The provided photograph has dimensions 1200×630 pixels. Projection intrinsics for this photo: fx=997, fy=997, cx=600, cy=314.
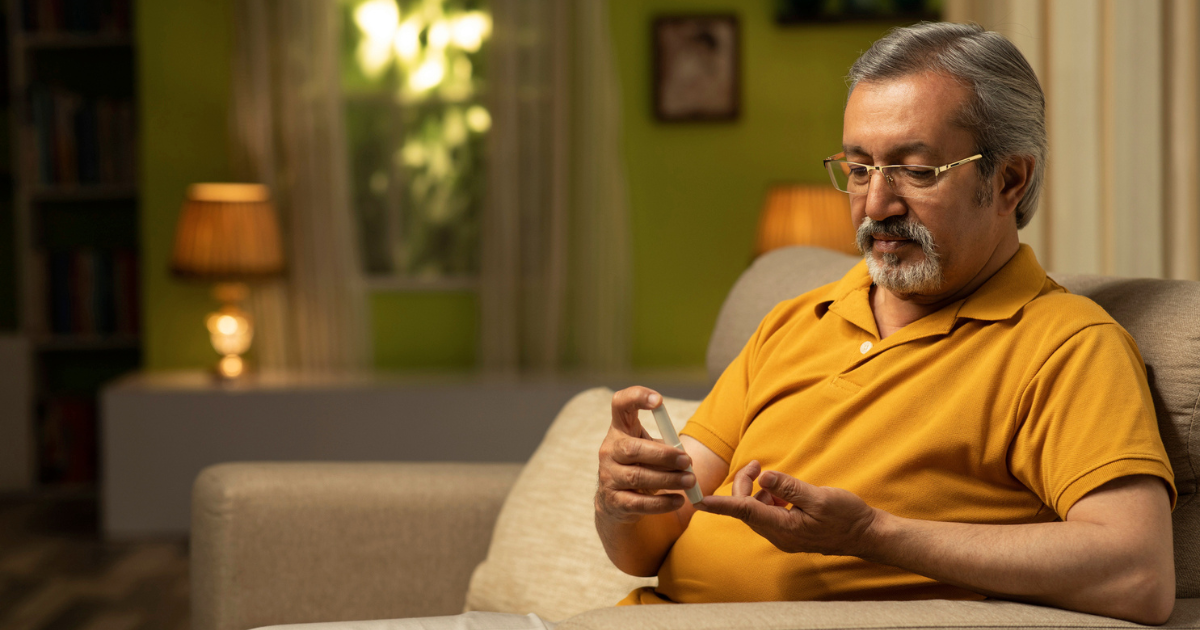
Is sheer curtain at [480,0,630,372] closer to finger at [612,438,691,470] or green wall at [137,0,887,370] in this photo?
green wall at [137,0,887,370]

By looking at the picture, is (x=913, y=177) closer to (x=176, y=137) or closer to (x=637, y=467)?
(x=637, y=467)

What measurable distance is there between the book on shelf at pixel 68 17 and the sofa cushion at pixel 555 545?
3250 mm

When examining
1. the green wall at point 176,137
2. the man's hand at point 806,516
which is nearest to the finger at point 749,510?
the man's hand at point 806,516

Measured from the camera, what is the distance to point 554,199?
366 cm

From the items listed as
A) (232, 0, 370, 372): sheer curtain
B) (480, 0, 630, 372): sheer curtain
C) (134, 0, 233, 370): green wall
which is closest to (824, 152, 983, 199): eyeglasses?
(480, 0, 630, 372): sheer curtain

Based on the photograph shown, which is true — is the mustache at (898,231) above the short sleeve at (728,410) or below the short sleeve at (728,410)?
above

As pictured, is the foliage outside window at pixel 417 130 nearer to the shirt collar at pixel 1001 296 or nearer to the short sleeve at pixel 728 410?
the short sleeve at pixel 728 410

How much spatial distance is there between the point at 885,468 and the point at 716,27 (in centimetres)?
292

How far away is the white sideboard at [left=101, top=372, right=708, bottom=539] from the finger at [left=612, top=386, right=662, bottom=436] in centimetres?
222

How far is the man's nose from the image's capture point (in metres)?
1.09

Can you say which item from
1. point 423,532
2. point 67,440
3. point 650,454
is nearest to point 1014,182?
point 650,454

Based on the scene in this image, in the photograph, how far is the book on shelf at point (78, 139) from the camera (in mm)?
3799

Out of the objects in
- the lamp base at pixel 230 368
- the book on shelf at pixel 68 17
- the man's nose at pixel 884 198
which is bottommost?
the lamp base at pixel 230 368

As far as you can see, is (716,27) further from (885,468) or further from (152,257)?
(885,468)
